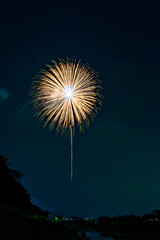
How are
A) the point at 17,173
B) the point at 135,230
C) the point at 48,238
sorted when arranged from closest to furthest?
the point at 48,238
the point at 17,173
the point at 135,230

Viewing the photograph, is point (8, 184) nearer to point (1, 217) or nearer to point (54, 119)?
point (54, 119)

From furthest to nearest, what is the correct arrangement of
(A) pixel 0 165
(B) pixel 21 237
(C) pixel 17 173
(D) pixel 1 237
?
(C) pixel 17 173 < (A) pixel 0 165 < (B) pixel 21 237 < (D) pixel 1 237

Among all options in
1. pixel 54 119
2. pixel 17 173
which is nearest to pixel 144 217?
pixel 17 173

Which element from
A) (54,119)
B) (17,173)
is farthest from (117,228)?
(54,119)

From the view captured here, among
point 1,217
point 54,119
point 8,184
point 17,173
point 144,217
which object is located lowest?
point 1,217

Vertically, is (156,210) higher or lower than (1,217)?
higher

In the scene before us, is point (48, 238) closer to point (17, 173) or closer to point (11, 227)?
point (11, 227)

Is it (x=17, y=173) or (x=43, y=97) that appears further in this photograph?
(x=17, y=173)

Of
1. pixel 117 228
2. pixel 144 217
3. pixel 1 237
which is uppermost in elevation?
pixel 144 217

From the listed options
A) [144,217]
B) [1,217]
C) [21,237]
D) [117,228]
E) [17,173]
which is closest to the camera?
[1,217]
